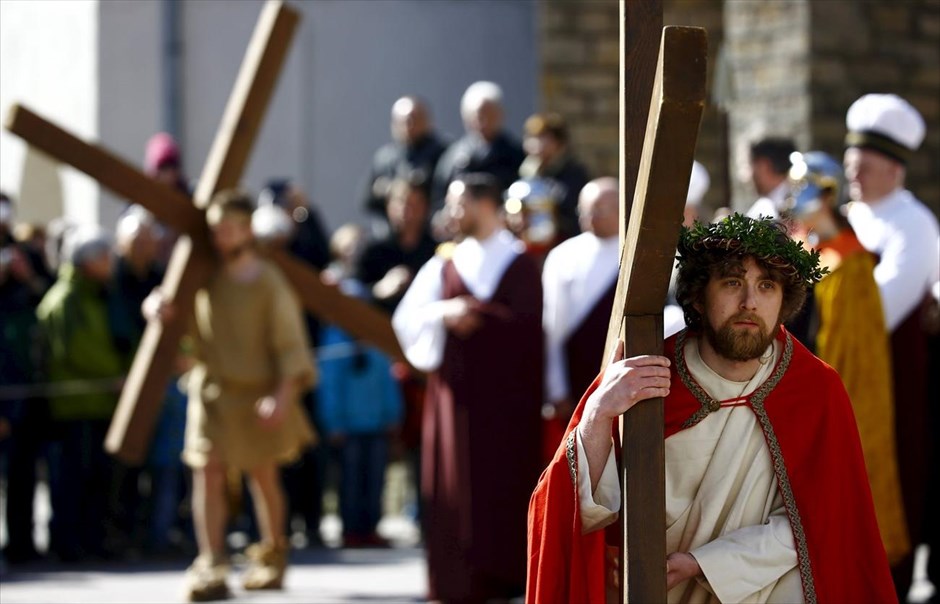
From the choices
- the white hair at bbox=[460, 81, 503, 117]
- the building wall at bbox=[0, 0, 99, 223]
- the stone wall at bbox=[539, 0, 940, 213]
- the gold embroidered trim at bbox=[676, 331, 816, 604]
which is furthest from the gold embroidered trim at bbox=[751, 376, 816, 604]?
the building wall at bbox=[0, 0, 99, 223]

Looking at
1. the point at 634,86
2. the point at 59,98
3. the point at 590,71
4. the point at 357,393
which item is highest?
the point at 59,98

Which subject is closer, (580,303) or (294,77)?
(580,303)

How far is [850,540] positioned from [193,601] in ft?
17.0

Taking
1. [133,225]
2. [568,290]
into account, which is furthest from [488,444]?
[133,225]

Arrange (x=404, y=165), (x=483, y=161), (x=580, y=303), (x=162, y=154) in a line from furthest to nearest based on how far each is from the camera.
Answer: (x=404, y=165)
(x=162, y=154)
(x=483, y=161)
(x=580, y=303)

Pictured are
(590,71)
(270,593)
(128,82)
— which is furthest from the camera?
(128,82)

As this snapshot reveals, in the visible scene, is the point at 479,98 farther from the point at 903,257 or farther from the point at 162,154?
the point at 903,257

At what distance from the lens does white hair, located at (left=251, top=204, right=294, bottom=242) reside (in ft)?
38.6

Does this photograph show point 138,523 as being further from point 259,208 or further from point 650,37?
point 650,37

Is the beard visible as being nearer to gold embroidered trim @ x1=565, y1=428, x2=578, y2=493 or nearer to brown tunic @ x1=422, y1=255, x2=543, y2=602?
gold embroidered trim @ x1=565, y1=428, x2=578, y2=493

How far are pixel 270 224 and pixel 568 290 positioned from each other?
9.92 ft

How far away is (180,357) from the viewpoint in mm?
10938

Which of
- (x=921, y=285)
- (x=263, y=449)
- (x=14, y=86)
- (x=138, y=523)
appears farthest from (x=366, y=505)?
(x=14, y=86)

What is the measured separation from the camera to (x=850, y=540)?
471cm
